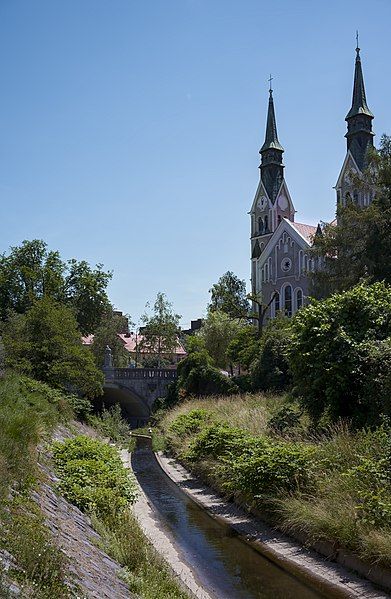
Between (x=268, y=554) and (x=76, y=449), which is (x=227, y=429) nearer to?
(x=76, y=449)

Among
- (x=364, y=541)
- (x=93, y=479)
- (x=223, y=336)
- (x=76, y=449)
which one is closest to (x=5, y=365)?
(x=76, y=449)

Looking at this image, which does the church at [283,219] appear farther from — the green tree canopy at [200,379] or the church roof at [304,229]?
the green tree canopy at [200,379]

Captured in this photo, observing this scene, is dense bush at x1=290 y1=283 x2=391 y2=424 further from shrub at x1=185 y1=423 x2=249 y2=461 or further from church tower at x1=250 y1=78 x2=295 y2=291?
church tower at x1=250 y1=78 x2=295 y2=291

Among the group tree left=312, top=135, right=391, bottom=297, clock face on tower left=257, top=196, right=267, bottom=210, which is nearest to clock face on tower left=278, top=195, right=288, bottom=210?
clock face on tower left=257, top=196, right=267, bottom=210

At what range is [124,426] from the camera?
123 feet

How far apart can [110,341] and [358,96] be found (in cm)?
3698

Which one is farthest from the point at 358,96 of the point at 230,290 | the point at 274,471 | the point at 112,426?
the point at 274,471

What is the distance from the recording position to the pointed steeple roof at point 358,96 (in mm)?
66750

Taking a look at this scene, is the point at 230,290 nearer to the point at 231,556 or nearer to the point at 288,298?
the point at 288,298

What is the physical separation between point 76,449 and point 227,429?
6.22 m

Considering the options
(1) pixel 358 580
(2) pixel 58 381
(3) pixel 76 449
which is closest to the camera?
(1) pixel 358 580

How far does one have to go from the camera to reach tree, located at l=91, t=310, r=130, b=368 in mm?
65875

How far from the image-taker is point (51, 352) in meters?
29.8

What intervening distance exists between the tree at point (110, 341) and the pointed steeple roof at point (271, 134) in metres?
27.5
